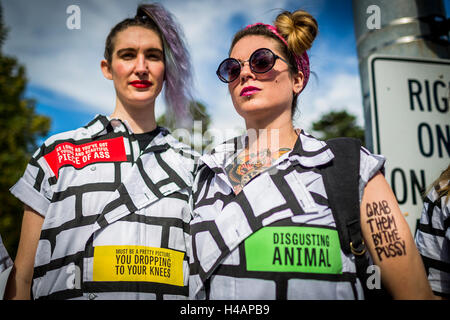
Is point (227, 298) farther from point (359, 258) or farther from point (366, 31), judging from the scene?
point (366, 31)

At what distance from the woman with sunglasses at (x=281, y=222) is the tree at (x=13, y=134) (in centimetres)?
1174

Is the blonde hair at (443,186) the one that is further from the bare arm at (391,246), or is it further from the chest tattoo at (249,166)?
the chest tattoo at (249,166)

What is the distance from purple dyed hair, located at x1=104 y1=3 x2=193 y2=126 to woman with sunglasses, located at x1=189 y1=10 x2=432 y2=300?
0.77 metres

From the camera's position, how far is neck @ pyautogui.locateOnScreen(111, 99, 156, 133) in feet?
8.12

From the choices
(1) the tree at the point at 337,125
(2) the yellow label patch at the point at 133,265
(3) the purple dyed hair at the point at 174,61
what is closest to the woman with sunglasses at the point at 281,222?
(2) the yellow label patch at the point at 133,265

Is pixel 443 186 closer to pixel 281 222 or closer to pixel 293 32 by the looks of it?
pixel 281 222

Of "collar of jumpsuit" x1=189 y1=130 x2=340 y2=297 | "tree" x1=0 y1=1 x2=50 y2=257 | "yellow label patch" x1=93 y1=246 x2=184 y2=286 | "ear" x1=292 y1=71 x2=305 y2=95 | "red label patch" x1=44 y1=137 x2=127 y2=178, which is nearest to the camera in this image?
"collar of jumpsuit" x1=189 y1=130 x2=340 y2=297

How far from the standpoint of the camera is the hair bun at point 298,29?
2145mm

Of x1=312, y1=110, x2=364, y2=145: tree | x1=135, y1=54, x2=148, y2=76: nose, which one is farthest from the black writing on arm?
x1=312, y1=110, x2=364, y2=145: tree

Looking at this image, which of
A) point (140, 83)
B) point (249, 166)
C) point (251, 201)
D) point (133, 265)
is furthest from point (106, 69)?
point (251, 201)

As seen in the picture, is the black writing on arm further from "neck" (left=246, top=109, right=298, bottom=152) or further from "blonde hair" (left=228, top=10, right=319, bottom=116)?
"blonde hair" (left=228, top=10, right=319, bottom=116)

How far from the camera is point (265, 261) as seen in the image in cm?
162
